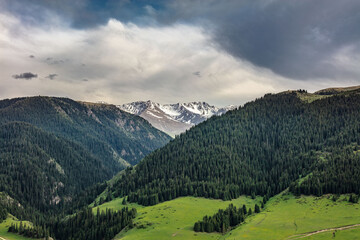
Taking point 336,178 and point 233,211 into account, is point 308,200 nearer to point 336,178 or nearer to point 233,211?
point 336,178

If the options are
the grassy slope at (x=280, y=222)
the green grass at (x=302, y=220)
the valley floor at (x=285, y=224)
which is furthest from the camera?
the grassy slope at (x=280, y=222)

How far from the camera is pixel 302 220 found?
158 metres

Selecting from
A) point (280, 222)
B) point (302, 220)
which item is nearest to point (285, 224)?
point (280, 222)

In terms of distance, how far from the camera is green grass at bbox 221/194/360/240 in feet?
461

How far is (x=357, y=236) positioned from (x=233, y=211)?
76820 mm

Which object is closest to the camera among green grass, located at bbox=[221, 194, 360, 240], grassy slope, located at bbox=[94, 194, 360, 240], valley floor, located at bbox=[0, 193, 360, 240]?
valley floor, located at bbox=[0, 193, 360, 240]

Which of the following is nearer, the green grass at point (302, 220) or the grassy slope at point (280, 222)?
the green grass at point (302, 220)

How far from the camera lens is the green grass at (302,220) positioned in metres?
140

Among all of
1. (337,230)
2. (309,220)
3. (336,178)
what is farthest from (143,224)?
(336,178)

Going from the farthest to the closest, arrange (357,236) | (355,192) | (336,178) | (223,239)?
(336,178), (355,192), (223,239), (357,236)

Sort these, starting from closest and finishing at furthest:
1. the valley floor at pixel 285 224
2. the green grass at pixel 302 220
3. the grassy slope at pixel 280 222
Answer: the valley floor at pixel 285 224 → the green grass at pixel 302 220 → the grassy slope at pixel 280 222

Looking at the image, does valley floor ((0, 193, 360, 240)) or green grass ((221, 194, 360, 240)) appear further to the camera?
green grass ((221, 194, 360, 240))

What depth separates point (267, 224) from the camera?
521 feet

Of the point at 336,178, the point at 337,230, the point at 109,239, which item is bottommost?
the point at 109,239
